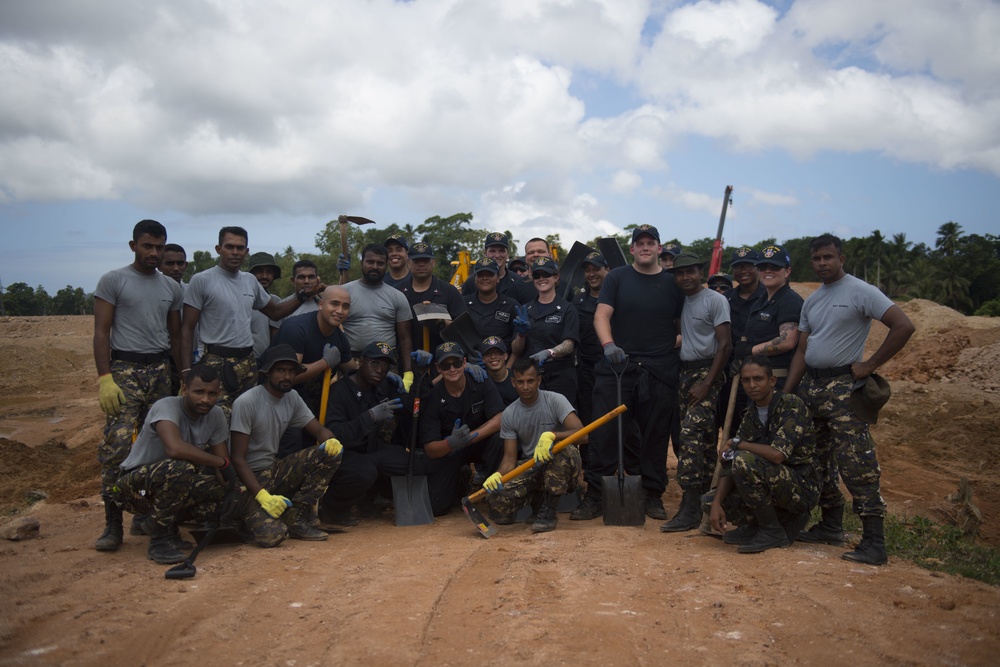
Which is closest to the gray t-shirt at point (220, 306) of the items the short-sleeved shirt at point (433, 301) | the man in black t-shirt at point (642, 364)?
the short-sleeved shirt at point (433, 301)

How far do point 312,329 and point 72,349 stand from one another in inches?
913

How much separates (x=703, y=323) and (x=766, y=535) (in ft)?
5.62

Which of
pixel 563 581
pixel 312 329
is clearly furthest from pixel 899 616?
pixel 312 329

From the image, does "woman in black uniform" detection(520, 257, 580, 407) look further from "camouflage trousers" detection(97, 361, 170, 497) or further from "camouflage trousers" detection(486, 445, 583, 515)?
"camouflage trousers" detection(97, 361, 170, 497)

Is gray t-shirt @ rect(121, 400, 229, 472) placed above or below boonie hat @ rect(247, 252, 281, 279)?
below

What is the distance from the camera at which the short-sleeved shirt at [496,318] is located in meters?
7.23

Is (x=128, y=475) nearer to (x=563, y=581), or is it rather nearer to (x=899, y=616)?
(x=563, y=581)

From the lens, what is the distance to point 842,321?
523 cm

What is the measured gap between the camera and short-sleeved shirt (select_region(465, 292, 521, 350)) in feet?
23.7

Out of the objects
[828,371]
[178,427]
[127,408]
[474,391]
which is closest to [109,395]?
[127,408]

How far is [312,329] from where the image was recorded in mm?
6438

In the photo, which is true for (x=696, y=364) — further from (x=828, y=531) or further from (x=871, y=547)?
(x=871, y=547)

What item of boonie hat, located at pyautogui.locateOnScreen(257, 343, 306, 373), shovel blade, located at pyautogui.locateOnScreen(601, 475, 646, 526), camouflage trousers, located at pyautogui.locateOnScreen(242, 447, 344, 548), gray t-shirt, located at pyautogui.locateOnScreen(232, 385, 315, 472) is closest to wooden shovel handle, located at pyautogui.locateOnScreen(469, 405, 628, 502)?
shovel blade, located at pyautogui.locateOnScreen(601, 475, 646, 526)

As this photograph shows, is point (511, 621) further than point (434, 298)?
No
